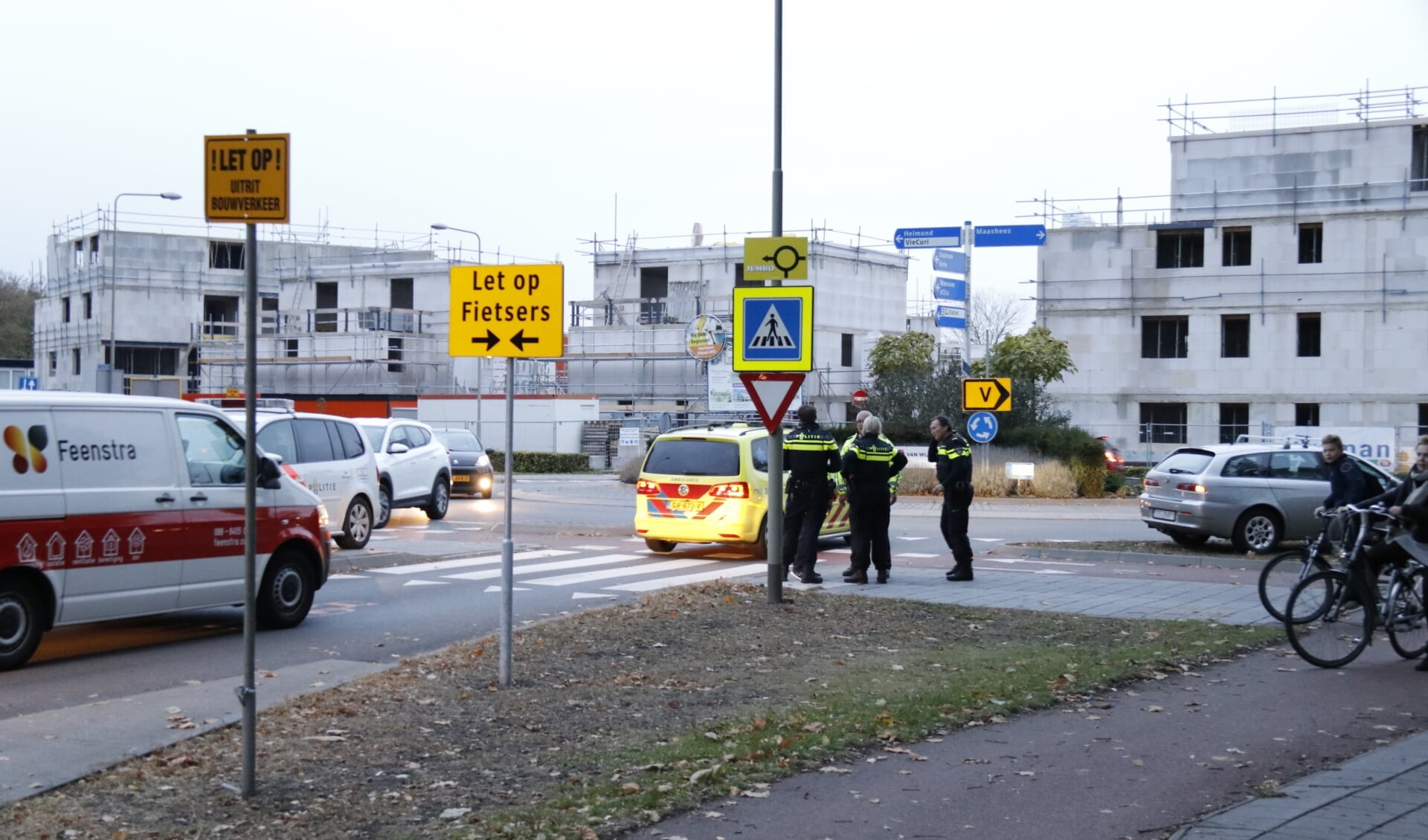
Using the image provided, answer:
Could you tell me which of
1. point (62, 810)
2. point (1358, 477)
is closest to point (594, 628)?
point (62, 810)

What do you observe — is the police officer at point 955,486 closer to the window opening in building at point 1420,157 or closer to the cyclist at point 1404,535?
the cyclist at point 1404,535

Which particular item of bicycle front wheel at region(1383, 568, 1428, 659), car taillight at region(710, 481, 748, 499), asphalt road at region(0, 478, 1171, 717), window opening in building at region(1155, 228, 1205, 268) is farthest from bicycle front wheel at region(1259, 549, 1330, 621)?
window opening in building at region(1155, 228, 1205, 268)

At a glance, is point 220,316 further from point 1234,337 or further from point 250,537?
point 250,537

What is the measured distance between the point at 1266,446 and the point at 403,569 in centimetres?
1241

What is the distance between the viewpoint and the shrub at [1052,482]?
34.7 m

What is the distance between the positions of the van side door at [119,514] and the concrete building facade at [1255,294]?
135ft

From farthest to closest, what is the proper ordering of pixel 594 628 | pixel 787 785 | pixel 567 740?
pixel 594 628 → pixel 567 740 → pixel 787 785

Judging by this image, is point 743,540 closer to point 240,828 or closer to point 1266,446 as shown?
point 1266,446

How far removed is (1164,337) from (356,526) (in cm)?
3978

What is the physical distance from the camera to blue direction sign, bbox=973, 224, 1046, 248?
84.0 feet

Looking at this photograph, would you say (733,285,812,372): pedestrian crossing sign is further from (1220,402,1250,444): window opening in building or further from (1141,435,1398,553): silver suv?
(1220,402,1250,444): window opening in building

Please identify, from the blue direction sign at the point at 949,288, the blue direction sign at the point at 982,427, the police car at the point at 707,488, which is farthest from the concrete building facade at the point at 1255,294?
the police car at the point at 707,488

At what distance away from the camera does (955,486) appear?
52.2 feet

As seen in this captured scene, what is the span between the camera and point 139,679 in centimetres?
986
